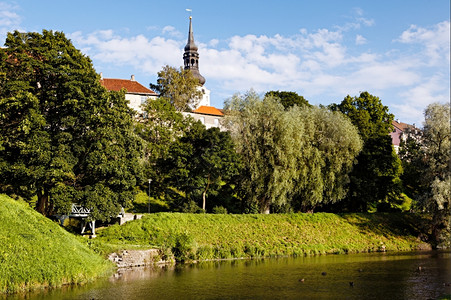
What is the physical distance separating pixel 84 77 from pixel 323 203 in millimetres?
33836

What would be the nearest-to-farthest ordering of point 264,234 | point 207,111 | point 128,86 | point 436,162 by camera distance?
point 264,234, point 436,162, point 128,86, point 207,111

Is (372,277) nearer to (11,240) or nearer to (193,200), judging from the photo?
(11,240)

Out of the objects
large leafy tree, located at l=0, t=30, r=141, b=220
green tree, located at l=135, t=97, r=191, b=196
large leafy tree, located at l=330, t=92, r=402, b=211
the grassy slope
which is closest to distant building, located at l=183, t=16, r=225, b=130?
green tree, located at l=135, t=97, r=191, b=196

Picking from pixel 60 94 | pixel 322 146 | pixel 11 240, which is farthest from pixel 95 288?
pixel 322 146

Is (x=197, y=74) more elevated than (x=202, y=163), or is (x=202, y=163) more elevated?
(x=197, y=74)

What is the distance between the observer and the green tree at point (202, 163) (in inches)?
2114

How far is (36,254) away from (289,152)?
31.3 m

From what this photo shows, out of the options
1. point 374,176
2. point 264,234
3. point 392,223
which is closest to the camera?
point 264,234

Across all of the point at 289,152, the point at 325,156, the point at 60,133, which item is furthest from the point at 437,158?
the point at 60,133

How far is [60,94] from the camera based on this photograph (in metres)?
42.2

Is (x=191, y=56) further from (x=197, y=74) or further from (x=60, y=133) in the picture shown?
(x=60, y=133)

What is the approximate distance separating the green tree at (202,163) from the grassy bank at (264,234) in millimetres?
5400

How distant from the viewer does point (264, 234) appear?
4959cm

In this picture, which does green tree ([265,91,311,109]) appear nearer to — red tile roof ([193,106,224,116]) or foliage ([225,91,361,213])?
foliage ([225,91,361,213])
